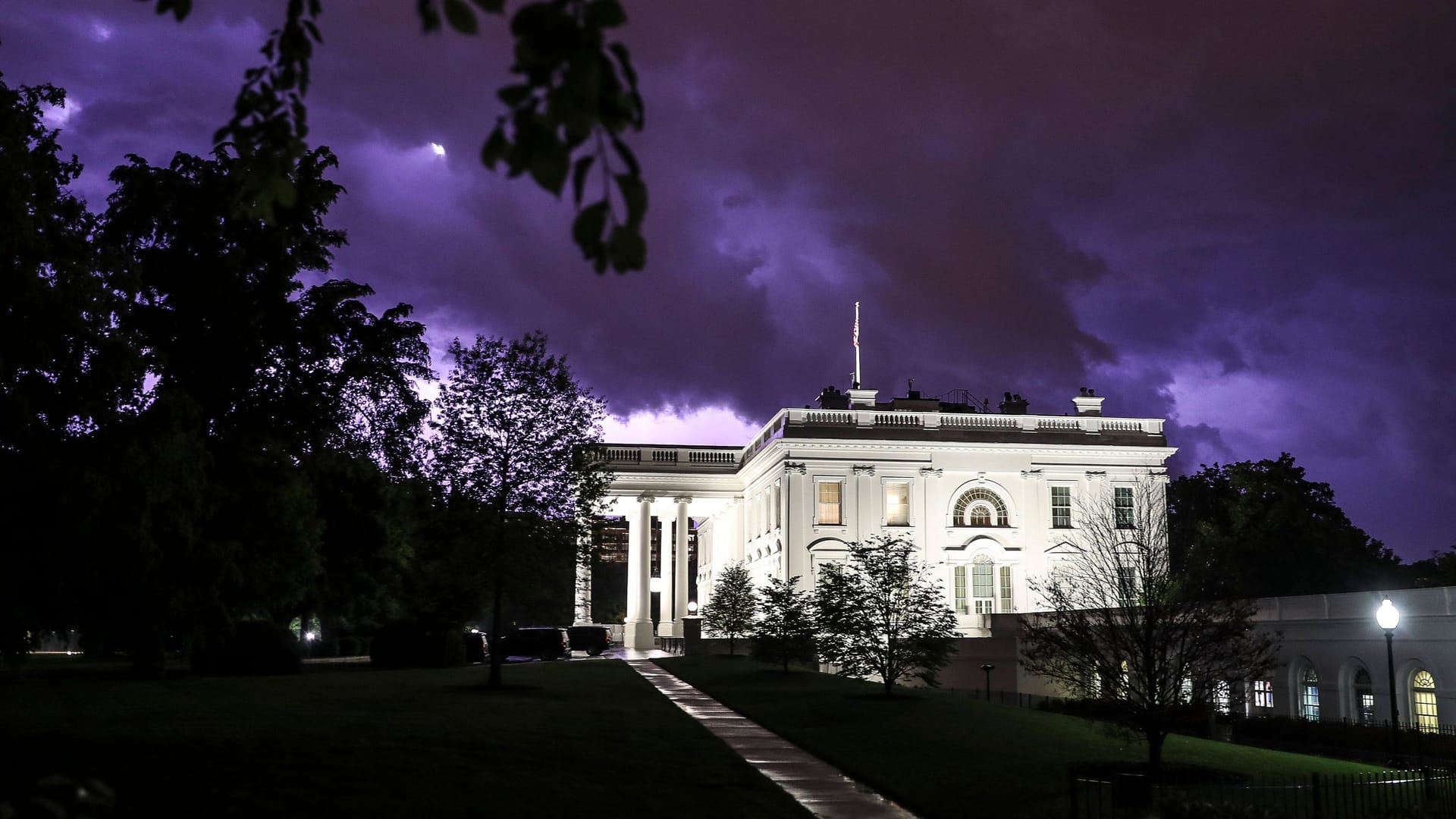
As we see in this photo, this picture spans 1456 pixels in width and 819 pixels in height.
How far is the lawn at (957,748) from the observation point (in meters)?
18.3

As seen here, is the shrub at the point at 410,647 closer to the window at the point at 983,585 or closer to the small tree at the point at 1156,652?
the small tree at the point at 1156,652

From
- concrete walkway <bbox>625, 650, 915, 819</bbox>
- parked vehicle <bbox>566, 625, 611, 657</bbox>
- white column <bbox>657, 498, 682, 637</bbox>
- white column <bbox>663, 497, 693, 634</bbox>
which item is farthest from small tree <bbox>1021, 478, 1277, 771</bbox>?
white column <bbox>657, 498, 682, 637</bbox>

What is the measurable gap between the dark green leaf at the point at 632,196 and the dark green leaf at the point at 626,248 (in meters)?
0.04

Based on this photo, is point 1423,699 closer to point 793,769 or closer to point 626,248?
point 793,769

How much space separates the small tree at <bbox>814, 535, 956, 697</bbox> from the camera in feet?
111

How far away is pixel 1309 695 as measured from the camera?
3984 centimetres

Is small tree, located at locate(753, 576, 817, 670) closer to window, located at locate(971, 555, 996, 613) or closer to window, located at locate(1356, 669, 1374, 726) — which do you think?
window, located at locate(1356, 669, 1374, 726)

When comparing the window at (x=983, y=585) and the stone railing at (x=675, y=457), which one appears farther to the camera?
the stone railing at (x=675, y=457)

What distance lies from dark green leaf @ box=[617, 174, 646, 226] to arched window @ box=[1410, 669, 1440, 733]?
119ft

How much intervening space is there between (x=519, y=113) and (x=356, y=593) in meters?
47.2

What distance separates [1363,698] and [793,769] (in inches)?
953

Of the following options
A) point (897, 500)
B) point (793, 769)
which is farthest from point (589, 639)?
point (793, 769)

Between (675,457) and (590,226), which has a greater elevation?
(675,457)

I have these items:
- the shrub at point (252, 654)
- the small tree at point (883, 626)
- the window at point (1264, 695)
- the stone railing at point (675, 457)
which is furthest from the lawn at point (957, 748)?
the stone railing at point (675, 457)
